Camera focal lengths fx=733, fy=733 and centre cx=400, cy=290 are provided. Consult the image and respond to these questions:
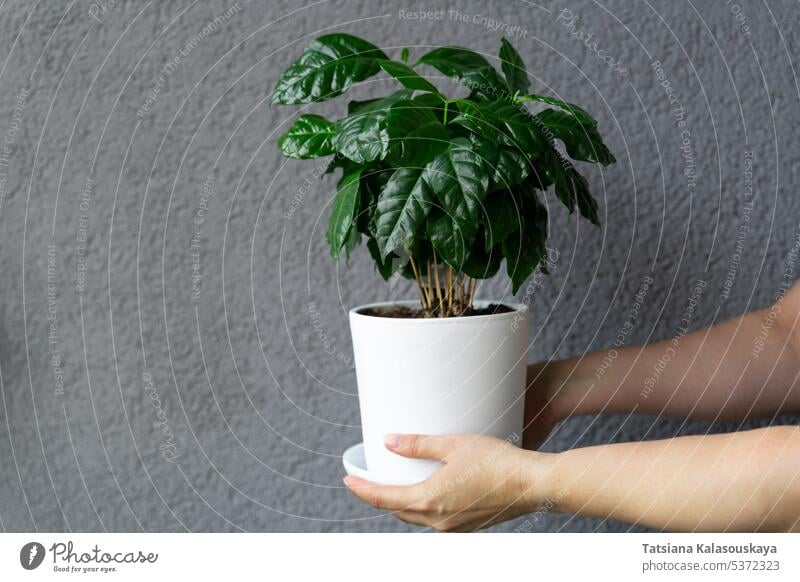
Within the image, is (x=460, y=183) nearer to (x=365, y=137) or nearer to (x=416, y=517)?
(x=365, y=137)

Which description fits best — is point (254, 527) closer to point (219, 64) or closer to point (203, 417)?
point (203, 417)

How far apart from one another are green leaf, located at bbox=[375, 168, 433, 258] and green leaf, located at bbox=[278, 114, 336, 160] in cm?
5

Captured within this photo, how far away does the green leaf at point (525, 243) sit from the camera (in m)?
0.37

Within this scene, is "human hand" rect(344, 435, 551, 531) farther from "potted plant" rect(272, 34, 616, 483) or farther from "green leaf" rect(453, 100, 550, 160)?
"green leaf" rect(453, 100, 550, 160)

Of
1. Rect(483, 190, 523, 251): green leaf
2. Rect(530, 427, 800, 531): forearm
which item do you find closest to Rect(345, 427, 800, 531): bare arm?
Rect(530, 427, 800, 531): forearm

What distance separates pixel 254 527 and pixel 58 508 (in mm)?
149

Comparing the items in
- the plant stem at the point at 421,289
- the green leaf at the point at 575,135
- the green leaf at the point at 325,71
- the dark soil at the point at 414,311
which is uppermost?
the green leaf at the point at 325,71

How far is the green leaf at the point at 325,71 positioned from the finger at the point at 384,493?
0.20m

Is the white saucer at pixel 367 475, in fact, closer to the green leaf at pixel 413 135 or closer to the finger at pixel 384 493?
the finger at pixel 384 493

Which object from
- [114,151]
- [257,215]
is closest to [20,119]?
[114,151]

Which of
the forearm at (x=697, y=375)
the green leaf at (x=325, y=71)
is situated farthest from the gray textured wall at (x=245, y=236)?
the green leaf at (x=325, y=71)

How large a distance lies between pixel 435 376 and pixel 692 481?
0.42 feet

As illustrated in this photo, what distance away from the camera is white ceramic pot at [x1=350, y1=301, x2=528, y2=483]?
0.36 metres

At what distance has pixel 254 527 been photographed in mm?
559
